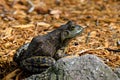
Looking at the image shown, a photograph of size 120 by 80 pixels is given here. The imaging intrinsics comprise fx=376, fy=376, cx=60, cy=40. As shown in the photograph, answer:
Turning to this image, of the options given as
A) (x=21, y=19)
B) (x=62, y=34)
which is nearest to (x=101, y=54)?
(x=62, y=34)

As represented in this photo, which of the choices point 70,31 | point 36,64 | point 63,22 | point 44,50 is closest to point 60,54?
point 44,50

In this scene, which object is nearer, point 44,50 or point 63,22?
point 44,50

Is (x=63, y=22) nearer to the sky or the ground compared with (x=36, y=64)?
nearer to the ground

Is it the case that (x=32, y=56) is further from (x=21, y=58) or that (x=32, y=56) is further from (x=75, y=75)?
(x=75, y=75)

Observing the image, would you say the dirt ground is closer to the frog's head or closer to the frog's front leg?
the frog's head

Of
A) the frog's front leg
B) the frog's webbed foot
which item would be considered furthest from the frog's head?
the frog's front leg

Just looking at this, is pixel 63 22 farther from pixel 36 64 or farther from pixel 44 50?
pixel 36 64
